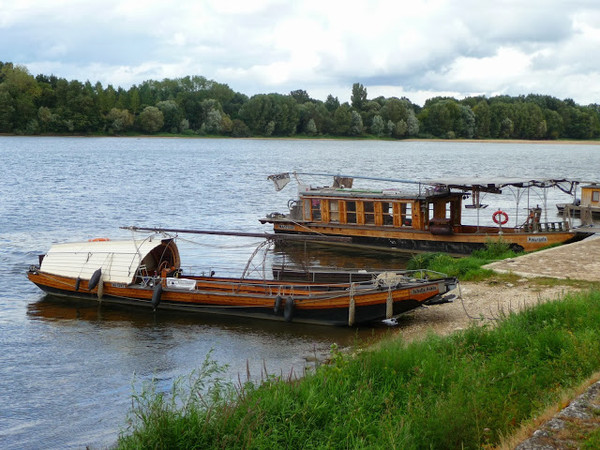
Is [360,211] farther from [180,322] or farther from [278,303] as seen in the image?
[180,322]

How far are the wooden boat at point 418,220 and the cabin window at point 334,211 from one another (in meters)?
0.03

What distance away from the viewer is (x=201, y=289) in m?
21.5

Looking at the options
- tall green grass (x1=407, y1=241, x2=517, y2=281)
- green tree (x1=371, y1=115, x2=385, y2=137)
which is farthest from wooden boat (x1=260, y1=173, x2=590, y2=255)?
green tree (x1=371, y1=115, x2=385, y2=137)

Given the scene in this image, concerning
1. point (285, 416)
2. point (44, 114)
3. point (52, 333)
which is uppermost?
point (44, 114)

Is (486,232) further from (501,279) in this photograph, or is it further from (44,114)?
(44,114)

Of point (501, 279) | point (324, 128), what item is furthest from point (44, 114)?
point (501, 279)

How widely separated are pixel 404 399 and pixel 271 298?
9630mm

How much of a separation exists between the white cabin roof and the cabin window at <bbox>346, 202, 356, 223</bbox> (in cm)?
1090

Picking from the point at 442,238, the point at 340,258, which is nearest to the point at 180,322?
the point at 340,258

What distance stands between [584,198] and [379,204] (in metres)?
16.4

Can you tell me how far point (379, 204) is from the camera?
31.3 meters

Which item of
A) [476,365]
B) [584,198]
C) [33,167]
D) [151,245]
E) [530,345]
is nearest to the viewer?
[476,365]

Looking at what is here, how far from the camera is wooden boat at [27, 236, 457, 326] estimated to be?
744 inches

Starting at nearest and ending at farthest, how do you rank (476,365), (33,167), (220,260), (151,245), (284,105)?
1. (476,365)
2. (151,245)
3. (220,260)
4. (33,167)
5. (284,105)
